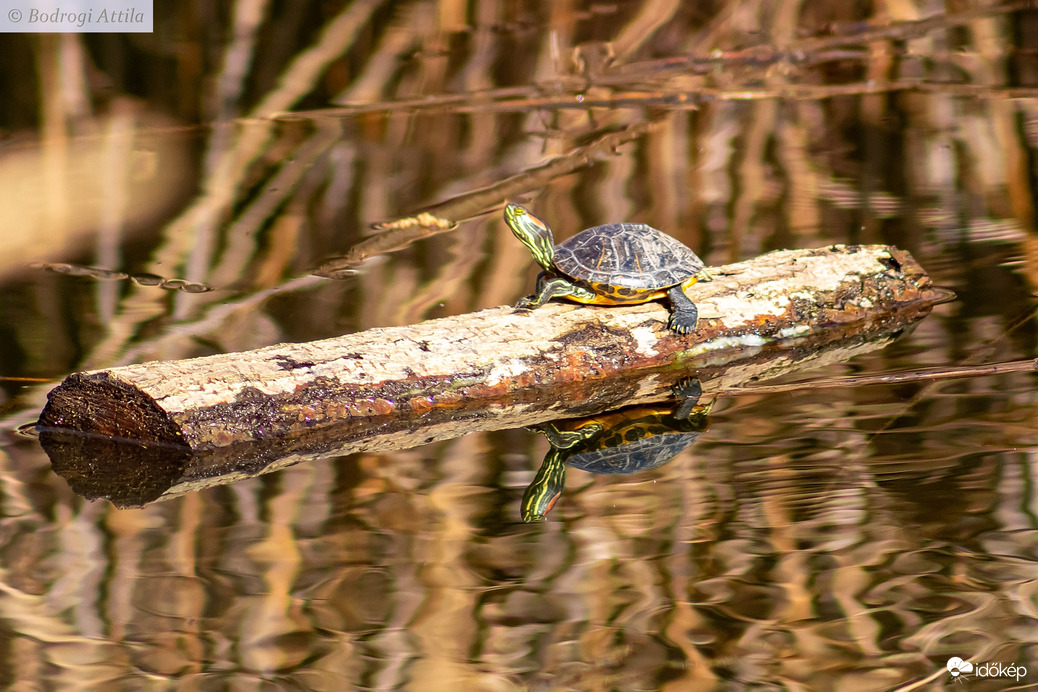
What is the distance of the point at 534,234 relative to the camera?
13.6 feet

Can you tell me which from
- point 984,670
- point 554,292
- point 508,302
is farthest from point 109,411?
point 984,670

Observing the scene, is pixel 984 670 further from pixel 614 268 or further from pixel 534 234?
pixel 534 234

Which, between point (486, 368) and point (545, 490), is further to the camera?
point (486, 368)

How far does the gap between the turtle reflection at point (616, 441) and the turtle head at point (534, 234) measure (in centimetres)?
71

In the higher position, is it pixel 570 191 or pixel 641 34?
pixel 641 34

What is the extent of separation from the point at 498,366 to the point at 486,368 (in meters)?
Answer: 0.05

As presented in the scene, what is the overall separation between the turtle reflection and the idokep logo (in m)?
1.13

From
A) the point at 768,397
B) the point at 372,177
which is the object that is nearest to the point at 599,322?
the point at 768,397

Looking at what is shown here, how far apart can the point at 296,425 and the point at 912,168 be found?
4774 mm

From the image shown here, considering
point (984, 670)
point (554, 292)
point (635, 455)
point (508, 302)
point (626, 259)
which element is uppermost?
point (626, 259)

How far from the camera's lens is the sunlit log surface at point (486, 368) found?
133 inches

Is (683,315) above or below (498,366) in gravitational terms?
above

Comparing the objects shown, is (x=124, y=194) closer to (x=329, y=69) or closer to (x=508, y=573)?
(x=329, y=69)

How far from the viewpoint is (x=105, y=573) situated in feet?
8.91
